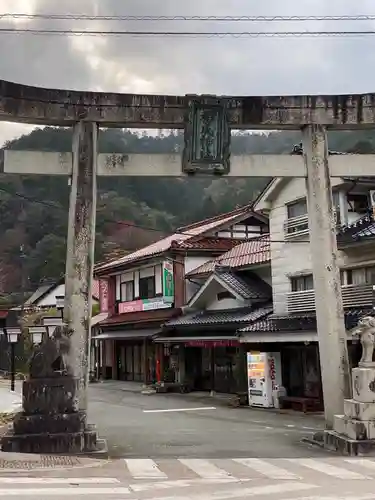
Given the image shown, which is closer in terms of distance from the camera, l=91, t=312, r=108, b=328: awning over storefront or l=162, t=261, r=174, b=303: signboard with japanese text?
l=162, t=261, r=174, b=303: signboard with japanese text

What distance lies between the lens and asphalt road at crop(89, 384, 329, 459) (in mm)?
12328

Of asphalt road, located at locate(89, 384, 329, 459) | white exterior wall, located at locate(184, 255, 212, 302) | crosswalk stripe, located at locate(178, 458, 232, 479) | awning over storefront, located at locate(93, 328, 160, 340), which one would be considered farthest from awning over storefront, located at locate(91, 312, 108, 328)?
crosswalk stripe, located at locate(178, 458, 232, 479)

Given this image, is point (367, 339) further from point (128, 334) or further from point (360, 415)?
point (128, 334)

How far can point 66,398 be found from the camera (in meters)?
11.6

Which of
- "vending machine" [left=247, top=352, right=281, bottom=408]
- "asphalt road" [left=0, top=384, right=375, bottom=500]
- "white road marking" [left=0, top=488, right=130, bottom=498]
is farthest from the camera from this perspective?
"vending machine" [left=247, top=352, right=281, bottom=408]

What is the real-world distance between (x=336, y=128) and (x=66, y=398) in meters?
8.69

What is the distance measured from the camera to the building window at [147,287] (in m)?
33.4

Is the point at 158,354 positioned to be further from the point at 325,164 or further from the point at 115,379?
the point at 325,164

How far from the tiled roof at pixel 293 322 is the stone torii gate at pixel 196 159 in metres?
5.48

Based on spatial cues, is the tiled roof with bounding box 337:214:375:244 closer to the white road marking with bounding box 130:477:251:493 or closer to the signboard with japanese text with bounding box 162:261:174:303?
the white road marking with bounding box 130:477:251:493

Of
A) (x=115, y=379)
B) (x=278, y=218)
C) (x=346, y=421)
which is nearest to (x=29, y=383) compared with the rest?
(x=346, y=421)

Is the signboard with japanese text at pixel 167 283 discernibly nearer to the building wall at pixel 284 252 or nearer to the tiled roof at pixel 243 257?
the tiled roof at pixel 243 257

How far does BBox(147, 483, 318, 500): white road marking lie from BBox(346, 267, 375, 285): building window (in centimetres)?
1197

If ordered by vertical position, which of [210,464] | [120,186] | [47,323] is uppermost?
[120,186]
